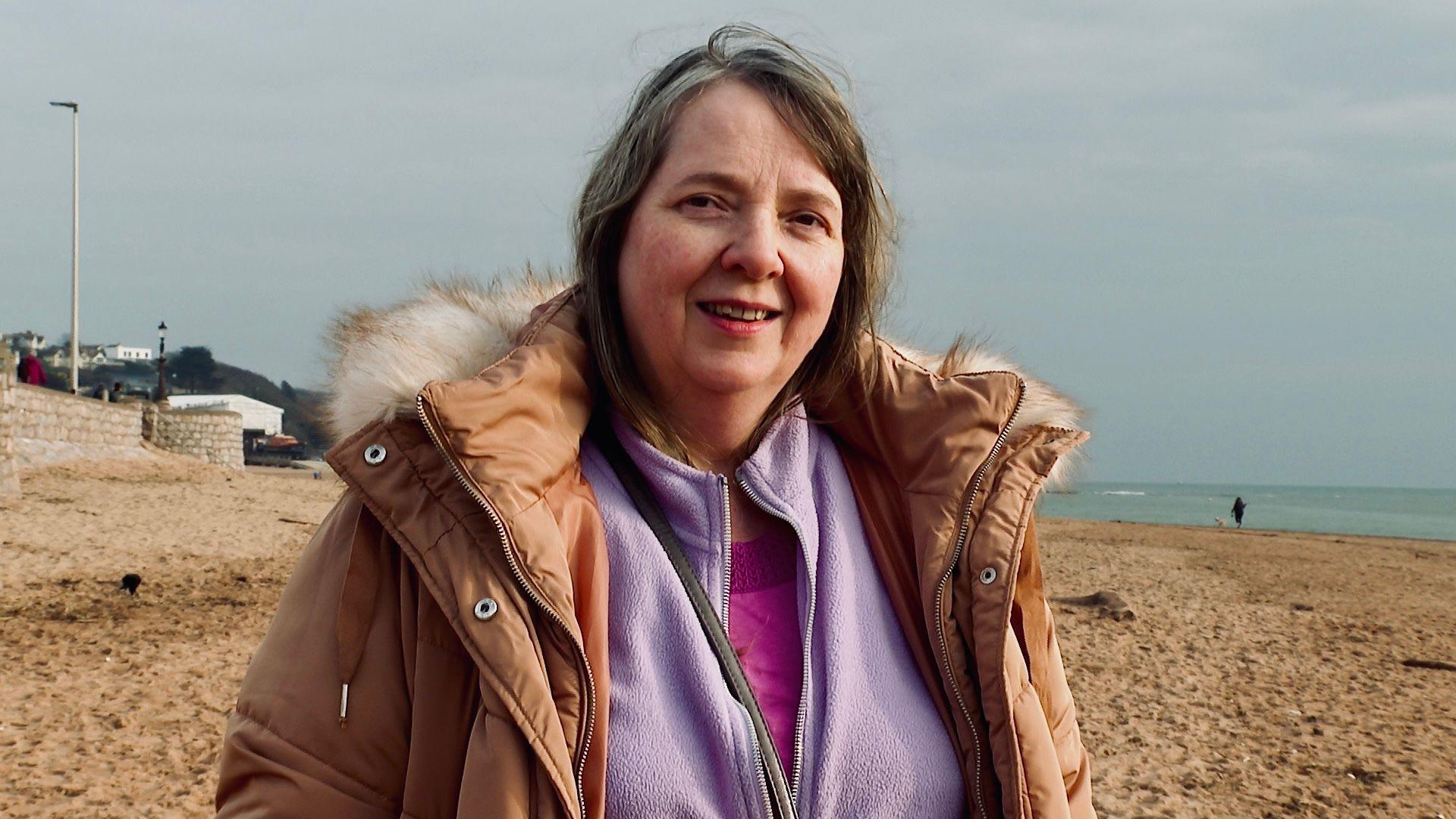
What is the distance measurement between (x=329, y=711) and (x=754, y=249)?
894 millimetres

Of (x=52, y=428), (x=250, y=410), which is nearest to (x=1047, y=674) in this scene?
(x=52, y=428)

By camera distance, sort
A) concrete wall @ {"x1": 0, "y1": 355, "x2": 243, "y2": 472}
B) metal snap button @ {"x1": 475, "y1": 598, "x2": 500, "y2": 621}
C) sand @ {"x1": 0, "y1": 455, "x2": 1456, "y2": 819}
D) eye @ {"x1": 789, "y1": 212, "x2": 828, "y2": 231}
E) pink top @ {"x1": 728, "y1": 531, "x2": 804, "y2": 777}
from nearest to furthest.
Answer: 1. metal snap button @ {"x1": 475, "y1": 598, "x2": 500, "y2": 621}
2. pink top @ {"x1": 728, "y1": 531, "x2": 804, "y2": 777}
3. eye @ {"x1": 789, "y1": 212, "x2": 828, "y2": 231}
4. sand @ {"x1": 0, "y1": 455, "x2": 1456, "y2": 819}
5. concrete wall @ {"x1": 0, "y1": 355, "x2": 243, "y2": 472}

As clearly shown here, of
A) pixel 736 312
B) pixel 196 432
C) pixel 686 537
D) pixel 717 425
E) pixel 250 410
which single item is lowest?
pixel 250 410

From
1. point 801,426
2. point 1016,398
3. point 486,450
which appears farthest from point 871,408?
point 486,450

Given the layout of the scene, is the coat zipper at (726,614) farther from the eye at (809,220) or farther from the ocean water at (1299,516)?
the ocean water at (1299,516)

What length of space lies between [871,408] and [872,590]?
34 centimetres

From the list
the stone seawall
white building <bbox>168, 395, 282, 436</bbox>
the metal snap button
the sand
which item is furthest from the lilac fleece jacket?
white building <bbox>168, 395, 282, 436</bbox>

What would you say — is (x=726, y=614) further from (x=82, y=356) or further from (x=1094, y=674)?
(x=82, y=356)

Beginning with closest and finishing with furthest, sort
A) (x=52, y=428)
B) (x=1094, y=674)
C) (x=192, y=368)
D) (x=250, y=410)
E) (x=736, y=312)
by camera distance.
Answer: (x=736, y=312) < (x=1094, y=674) < (x=52, y=428) < (x=250, y=410) < (x=192, y=368)

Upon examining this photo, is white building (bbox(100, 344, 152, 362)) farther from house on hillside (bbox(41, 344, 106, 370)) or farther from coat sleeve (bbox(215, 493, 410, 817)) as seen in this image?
coat sleeve (bbox(215, 493, 410, 817))

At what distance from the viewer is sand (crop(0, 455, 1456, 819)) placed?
5.45 meters

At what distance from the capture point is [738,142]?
5.91 ft

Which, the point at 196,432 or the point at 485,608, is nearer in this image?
the point at 485,608

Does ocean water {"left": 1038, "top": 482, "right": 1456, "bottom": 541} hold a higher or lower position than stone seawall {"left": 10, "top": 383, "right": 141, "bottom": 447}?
lower
